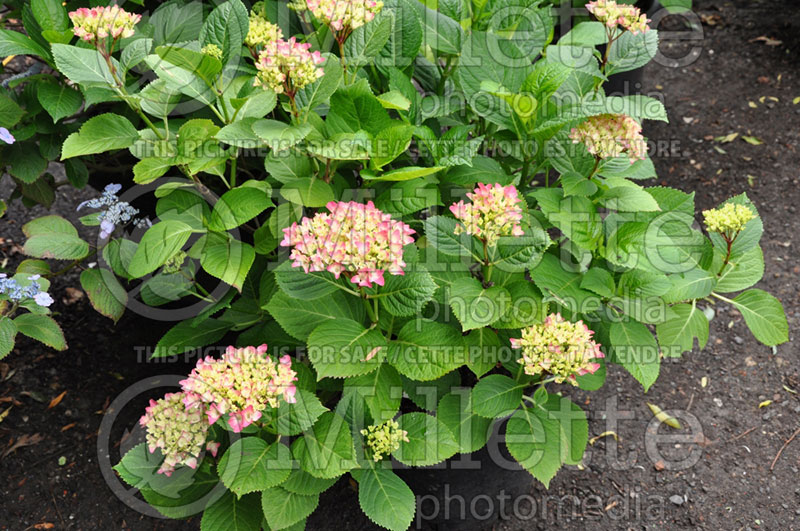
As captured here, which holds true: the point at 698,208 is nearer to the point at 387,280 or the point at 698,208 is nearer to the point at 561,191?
the point at 561,191

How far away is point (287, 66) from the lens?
4.57ft

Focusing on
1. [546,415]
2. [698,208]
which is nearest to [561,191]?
[546,415]

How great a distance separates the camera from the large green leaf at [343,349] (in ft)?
5.04

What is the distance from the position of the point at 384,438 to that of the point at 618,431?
122 cm

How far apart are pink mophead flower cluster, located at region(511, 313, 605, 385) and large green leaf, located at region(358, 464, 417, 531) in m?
0.40

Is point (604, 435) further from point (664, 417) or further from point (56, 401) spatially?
point (56, 401)

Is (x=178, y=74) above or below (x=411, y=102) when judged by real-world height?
above

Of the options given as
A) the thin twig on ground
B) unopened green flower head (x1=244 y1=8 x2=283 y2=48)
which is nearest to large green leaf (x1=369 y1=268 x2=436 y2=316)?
unopened green flower head (x1=244 y1=8 x2=283 y2=48)

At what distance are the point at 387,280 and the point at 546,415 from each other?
1.73 ft

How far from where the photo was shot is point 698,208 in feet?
10.4

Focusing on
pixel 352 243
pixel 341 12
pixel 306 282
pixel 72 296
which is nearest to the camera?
pixel 352 243

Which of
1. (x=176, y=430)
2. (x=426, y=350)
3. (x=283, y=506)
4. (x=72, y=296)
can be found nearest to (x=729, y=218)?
(x=426, y=350)

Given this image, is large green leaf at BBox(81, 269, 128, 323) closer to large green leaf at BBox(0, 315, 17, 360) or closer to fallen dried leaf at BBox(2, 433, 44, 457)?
large green leaf at BBox(0, 315, 17, 360)

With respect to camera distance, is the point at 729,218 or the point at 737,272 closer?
the point at 729,218
